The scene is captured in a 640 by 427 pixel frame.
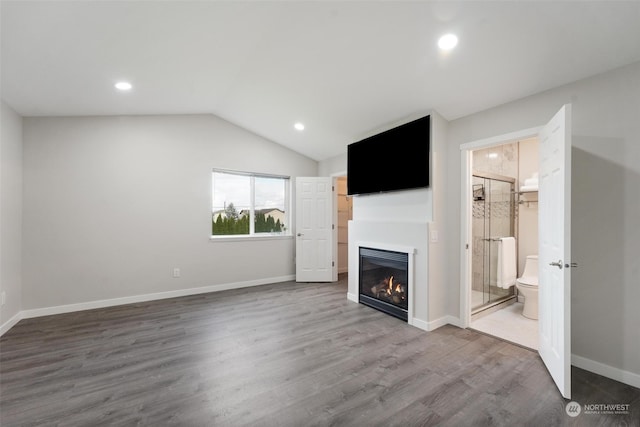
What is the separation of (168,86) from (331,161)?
3015 millimetres

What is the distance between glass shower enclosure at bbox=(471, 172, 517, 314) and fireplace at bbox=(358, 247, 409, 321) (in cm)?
122

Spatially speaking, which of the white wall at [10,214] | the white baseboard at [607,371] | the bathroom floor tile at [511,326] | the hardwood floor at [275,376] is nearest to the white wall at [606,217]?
the white baseboard at [607,371]

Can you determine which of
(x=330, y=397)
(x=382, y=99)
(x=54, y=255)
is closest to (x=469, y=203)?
(x=382, y=99)

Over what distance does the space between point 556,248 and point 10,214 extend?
5.58 metres

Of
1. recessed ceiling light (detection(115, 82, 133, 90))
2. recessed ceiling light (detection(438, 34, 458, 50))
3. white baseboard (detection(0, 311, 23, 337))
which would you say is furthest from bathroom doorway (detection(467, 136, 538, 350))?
white baseboard (detection(0, 311, 23, 337))

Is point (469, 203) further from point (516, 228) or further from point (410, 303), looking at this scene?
point (516, 228)

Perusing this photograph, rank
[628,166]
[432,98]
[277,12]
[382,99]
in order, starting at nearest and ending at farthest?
[628,166], [277,12], [432,98], [382,99]

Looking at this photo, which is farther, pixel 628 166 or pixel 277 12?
pixel 277 12

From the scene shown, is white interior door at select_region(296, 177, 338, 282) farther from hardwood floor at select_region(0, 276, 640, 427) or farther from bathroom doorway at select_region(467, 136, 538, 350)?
bathroom doorway at select_region(467, 136, 538, 350)

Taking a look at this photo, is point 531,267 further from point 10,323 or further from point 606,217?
point 10,323

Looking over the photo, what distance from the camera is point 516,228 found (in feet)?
13.9

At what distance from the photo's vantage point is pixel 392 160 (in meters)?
3.55

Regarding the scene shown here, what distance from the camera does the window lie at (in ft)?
16.1

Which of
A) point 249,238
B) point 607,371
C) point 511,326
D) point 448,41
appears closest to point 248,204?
point 249,238
